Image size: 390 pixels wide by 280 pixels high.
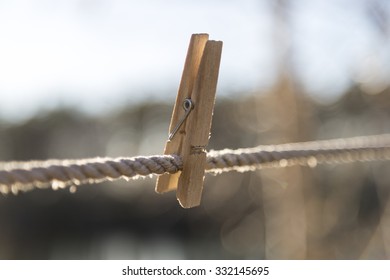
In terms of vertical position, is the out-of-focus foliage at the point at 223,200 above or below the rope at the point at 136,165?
above

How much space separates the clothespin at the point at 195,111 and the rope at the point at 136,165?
2 cm

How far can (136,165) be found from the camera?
25.4 inches

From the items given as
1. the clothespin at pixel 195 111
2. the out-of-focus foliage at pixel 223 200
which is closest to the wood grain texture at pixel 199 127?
the clothespin at pixel 195 111

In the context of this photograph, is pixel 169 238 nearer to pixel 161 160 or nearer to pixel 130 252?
pixel 130 252

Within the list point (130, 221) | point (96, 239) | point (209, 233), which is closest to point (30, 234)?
point (96, 239)

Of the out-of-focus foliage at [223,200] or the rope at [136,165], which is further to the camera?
the out-of-focus foliage at [223,200]

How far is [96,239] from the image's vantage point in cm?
662

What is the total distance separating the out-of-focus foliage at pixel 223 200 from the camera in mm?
2676

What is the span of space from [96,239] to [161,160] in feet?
20.4

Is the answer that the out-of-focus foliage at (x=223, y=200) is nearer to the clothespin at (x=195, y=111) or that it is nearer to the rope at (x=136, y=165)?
the rope at (x=136, y=165)

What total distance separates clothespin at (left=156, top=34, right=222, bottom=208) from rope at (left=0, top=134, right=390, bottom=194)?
0.02m

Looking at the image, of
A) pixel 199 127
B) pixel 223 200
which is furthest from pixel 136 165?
pixel 223 200

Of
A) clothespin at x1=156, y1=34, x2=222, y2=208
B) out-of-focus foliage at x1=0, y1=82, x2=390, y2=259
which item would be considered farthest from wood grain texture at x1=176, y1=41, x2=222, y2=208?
out-of-focus foliage at x1=0, y1=82, x2=390, y2=259

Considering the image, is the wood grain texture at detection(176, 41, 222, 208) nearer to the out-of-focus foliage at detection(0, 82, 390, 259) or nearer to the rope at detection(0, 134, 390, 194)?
the rope at detection(0, 134, 390, 194)
